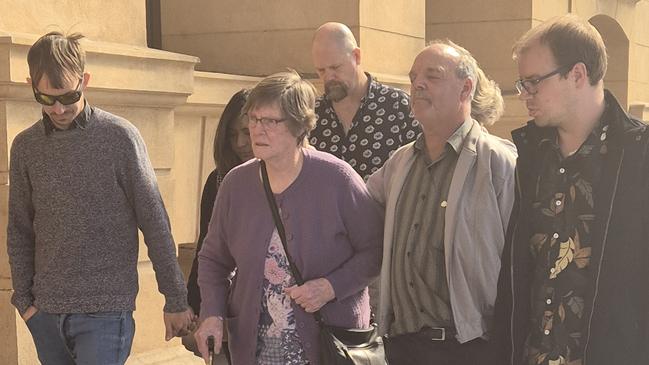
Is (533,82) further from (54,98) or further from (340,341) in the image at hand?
(54,98)

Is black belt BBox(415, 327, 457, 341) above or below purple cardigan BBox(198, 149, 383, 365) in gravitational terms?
below

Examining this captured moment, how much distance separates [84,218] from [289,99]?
0.93 m

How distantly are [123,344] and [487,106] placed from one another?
167cm

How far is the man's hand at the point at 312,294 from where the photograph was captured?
3574 mm

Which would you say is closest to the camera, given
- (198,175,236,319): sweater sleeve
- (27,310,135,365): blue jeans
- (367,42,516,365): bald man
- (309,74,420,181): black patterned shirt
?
(367,42,516,365): bald man

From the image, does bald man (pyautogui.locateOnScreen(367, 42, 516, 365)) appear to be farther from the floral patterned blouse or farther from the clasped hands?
the floral patterned blouse

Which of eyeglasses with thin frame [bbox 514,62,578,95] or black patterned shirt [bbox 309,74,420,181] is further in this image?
black patterned shirt [bbox 309,74,420,181]

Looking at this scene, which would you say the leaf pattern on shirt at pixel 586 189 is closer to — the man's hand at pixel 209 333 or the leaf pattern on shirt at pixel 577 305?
the leaf pattern on shirt at pixel 577 305

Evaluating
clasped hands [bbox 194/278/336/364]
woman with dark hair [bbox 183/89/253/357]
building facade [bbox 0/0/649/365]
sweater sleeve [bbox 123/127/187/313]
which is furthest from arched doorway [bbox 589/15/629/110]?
clasped hands [bbox 194/278/336/364]

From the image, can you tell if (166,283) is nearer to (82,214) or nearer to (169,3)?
(82,214)

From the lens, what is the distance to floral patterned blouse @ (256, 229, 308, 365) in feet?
12.0

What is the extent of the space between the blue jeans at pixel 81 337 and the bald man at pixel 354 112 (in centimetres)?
161

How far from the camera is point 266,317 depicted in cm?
368

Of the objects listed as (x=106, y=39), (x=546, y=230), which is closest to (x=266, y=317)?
(x=546, y=230)
